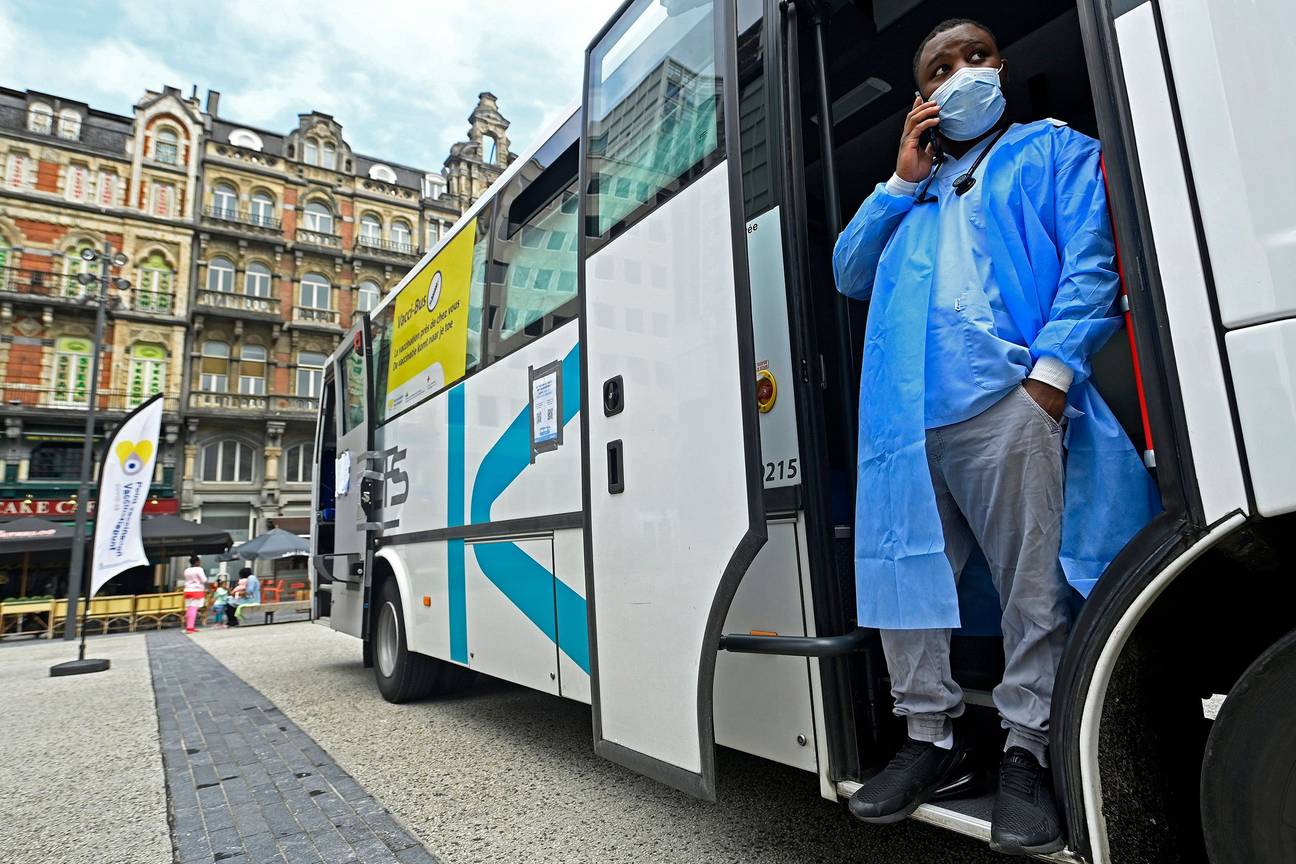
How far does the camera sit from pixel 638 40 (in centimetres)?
284

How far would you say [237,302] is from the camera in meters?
27.5

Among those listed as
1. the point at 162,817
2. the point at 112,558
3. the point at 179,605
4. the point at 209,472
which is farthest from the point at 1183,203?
the point at 209,472

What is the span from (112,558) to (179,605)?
369 inches

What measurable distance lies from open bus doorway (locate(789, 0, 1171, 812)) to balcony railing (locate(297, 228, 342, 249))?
97.9ft

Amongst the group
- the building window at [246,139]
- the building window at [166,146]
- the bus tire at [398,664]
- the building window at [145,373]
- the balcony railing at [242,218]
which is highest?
the building window at [246,139]

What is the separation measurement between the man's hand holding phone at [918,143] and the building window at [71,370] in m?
30.1

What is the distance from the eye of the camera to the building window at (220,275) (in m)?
27.6

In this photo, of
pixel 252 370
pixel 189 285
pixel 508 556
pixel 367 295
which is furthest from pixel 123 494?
pixel 367 295

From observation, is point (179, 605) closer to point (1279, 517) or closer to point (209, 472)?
point (209, 472)

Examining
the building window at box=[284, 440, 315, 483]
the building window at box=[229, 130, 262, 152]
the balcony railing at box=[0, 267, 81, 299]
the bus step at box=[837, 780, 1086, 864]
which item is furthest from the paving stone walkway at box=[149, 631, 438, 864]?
the building window at box=[229, 130, 262, 152]

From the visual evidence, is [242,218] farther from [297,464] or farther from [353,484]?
[353,484]

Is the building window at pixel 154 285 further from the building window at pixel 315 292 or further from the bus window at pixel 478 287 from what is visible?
the bus window at pixel 478 287

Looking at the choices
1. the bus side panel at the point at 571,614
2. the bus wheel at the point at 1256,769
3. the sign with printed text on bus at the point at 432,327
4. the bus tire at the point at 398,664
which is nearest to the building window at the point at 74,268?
the sign with printed text on bus at the point at 432,327

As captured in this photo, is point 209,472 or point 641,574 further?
point 209,472
